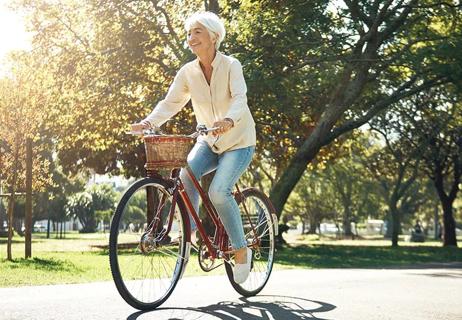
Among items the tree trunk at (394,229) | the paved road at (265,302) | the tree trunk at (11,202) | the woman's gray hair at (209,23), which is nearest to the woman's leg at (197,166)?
the paved road at (265,302)

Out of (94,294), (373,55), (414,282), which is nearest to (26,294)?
(94,294)

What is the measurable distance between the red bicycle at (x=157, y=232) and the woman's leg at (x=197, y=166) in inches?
2.0

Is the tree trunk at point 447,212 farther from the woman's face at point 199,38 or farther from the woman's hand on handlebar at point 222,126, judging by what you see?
the woman's hand on handlebar at point 222,126

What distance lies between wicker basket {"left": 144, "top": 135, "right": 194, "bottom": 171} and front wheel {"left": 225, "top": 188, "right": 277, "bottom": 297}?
47.7 inches

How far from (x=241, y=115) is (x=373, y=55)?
14390 millimetres

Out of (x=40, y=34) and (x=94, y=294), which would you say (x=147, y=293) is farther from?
(x=40, y=34)

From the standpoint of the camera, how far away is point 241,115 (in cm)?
501

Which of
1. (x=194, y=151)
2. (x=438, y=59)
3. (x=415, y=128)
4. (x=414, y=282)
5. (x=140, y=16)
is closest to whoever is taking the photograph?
(x=194, y=151)

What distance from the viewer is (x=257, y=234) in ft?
20.2

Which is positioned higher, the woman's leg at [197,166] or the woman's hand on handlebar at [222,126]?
the woman's hand on handlebar at [222,126]

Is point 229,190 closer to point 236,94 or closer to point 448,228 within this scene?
point 236,94

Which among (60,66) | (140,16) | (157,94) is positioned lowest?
(157,94)

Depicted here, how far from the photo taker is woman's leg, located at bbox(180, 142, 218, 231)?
5090 millimetres

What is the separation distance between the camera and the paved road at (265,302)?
15.0 feet
